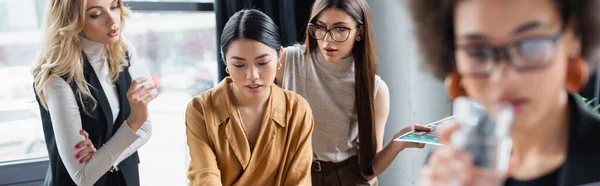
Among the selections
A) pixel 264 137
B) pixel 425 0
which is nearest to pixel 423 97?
pixel 264 137

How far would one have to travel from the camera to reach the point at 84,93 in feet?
4.15

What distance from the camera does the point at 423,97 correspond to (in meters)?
1.95

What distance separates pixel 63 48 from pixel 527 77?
114 centimetres

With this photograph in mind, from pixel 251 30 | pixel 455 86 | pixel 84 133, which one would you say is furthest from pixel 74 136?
pixel 455 86

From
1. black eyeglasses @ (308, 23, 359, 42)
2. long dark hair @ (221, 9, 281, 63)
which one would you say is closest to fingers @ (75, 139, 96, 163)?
long dark hair @ (221, 9, 281, 63)

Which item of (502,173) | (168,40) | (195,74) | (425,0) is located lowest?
(195,74)

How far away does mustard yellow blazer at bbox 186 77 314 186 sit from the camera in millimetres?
1104

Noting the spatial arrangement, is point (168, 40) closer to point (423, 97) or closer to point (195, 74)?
point (195, 74)

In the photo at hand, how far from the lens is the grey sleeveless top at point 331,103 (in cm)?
138

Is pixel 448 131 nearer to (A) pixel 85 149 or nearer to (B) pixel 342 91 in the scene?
(B) pixel 342 91

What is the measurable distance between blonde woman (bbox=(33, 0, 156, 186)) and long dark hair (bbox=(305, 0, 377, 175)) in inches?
21.3

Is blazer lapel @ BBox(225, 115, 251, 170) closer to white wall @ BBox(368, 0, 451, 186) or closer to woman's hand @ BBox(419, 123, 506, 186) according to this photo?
woman's hand @ BBox(419, 123, 506, 186)

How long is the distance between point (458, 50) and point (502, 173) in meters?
0.12

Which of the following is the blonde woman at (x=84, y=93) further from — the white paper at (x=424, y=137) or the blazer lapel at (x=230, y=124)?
the white paper at (x=424, y=137)
